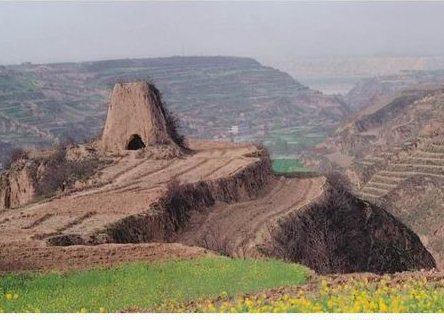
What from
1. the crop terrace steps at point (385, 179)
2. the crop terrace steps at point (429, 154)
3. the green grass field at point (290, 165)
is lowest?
the green grass field at point (290, 165)

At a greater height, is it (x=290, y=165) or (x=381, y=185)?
(x=381, y=185)

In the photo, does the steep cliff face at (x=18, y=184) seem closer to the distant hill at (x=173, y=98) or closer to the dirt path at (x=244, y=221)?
the dirt path at (x=244, y=221)

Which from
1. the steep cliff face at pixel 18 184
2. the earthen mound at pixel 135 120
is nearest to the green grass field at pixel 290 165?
the earthen mound at pixel 135 120

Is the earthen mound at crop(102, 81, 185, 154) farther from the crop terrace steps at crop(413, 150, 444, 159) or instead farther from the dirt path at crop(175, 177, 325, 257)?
the crop terrace steps at crop(413, 150, 444, 159)

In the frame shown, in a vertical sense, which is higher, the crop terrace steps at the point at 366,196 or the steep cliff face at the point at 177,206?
the steep cliff face at the point at 177,206

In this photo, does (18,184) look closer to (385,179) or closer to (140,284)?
(140,284)

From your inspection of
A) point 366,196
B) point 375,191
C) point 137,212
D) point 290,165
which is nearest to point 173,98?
point 290,165
